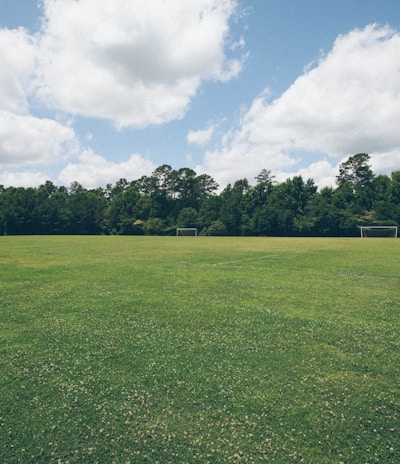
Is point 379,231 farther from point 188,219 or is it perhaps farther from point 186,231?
point 188,219

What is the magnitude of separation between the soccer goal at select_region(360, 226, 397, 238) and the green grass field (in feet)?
264

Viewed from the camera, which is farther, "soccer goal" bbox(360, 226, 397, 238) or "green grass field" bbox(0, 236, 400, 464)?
"soccer goal" bbox(360, 226, 397, 238)

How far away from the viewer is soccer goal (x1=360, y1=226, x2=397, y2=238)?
266 ft

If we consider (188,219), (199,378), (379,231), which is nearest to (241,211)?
(188,219)

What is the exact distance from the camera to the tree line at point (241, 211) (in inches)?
3634

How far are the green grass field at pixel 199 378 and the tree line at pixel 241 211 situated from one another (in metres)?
86.4

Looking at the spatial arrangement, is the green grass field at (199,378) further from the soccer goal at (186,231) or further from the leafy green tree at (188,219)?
the leafy green tree at (188,219)

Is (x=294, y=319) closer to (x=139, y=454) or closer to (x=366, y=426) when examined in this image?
(x=366, y=426)

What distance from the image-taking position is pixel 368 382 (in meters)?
5.86

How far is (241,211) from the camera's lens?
106 m

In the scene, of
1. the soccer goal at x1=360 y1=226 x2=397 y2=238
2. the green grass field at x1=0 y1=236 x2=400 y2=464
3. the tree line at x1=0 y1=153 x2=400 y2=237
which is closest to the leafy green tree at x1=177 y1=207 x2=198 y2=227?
the tree line at x1=0 y1=153 x2=400 y2=237

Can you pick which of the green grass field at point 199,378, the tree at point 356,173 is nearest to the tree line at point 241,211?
the tree at point 356,173

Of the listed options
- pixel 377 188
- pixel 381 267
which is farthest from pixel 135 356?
pixel 377 188

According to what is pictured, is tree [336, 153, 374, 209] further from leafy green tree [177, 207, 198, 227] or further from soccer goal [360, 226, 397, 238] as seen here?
leafy green tree [177, 207, 198, 227]
